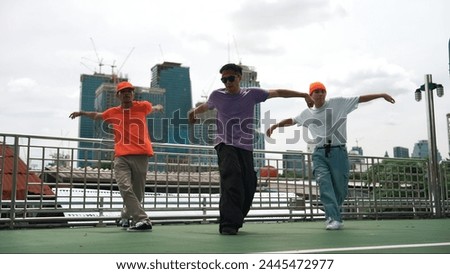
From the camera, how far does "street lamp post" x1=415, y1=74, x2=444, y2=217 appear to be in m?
9.23

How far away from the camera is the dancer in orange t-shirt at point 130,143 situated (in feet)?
17.1

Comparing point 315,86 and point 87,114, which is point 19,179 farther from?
point 315,86

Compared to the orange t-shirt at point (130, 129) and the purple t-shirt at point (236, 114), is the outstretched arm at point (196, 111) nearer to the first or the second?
the purple t-shirt at point (236, 114)

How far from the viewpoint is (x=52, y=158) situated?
6148 mm

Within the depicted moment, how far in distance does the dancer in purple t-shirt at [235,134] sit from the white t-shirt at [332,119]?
64 cm

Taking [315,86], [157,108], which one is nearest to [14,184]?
[157,108]

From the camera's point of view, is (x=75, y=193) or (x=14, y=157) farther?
(x=75, y=193)

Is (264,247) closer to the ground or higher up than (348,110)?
closer to the ground

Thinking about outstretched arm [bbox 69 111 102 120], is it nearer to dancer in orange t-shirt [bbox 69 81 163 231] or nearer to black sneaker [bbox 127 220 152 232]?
dancer in orange t-shirt [bbox 69 81 163 231]

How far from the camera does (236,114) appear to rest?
4.68m

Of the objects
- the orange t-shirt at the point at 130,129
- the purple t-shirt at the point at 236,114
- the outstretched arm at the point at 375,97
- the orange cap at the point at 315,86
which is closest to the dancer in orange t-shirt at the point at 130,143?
the orange t-shirt at the point at 130,129

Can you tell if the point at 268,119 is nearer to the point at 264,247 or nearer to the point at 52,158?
the point at 52,158
